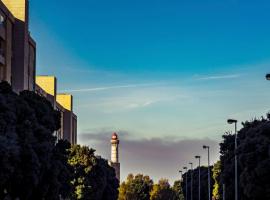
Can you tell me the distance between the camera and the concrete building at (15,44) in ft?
249

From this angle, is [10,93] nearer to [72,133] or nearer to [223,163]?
[223,163]

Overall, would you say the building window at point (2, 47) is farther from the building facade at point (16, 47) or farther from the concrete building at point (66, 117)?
the concrete building at point (66, 117)

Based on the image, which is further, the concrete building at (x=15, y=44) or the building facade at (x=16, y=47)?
the concrete building at (x=15, y=44)

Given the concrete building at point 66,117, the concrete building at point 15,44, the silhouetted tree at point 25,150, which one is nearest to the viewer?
the silhouetted tree at point 25,150

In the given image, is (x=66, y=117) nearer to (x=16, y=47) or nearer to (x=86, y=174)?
(x=86, y=174)

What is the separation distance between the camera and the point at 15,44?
264 feet

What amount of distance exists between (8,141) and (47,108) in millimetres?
17985

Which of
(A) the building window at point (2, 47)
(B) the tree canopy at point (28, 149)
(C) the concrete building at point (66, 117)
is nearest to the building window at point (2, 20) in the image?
(A) the building window at point (2, 47)

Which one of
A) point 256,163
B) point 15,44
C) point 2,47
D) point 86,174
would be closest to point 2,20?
point 2,47

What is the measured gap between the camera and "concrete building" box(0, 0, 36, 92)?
249 feet

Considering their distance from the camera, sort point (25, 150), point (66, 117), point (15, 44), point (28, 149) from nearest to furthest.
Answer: point (25, 150) < point (28, 149) < point (15, 44) < point (66, 117)

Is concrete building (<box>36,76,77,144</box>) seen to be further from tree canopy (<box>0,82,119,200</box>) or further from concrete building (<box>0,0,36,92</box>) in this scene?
tree canopy (<box>0,82,119,200</box>)

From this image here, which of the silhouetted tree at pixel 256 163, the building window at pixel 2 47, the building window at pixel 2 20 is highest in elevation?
the building window at pixel 2 20

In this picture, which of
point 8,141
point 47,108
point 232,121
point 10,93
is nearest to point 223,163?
point 232,121
